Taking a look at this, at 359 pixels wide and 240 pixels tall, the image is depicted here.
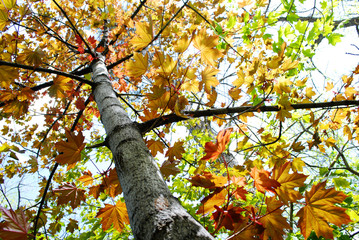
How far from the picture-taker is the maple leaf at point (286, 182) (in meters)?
0.81

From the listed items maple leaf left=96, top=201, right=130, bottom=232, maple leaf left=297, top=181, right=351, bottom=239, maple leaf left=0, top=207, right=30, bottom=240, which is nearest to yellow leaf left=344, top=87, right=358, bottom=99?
maple leaf left=297, top=181, right=351, bottom=239

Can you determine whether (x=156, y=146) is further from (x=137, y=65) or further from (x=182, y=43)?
(x=182, y=43)

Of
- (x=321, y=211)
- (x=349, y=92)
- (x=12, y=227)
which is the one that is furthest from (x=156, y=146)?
(x=349, y=92)

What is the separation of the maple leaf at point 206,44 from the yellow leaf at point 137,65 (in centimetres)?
26

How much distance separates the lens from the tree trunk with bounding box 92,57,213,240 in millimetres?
493

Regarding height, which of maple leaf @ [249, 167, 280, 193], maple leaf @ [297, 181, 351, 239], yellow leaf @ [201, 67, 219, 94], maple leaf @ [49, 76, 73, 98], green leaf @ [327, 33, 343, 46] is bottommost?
maple leaf @ [297, 181, 351, 239]

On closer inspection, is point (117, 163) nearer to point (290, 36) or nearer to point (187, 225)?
point (187, 225)

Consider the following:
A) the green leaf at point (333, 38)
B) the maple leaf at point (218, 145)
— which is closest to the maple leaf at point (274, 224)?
the maple leaf at point (218, 145)

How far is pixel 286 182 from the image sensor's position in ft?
2.75

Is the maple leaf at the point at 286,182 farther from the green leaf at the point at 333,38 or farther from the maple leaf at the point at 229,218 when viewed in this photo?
the green leaf at the point at 333,38

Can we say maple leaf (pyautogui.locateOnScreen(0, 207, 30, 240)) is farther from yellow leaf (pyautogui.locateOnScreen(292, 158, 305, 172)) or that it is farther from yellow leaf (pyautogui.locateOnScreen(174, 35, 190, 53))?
yellow leaf (pyautogui.locateOnScreen(292, 158, 305, 172))

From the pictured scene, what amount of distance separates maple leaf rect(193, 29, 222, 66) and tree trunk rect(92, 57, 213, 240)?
508 millimetres

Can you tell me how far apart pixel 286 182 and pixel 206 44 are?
72cm

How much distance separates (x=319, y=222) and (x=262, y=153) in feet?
2.29
